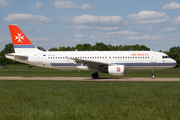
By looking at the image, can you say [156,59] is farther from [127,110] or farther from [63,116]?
[63,116]

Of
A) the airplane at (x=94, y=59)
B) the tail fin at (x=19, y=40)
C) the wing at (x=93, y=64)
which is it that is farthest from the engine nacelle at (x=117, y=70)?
the tail fin at (x=19, y=40)

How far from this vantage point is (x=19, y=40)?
33.0 meters

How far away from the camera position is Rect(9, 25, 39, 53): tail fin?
32.9 metres

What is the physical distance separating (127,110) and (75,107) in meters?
2.42

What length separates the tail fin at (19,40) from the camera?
32.9 metres

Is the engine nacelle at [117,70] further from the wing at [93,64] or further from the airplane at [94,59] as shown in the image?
the wing at [93,64]

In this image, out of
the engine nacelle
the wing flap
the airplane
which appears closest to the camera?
A: the engine nacelle

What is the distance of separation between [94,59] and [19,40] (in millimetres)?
11167

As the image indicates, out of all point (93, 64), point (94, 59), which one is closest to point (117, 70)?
point (93, 64)

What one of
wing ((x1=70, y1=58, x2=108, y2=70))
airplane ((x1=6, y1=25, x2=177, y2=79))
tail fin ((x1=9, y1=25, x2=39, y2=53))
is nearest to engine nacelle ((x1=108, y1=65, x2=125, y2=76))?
airplane ((x1=6, y1=25, x2=177, y2=79))

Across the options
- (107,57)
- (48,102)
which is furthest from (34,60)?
(48,102)

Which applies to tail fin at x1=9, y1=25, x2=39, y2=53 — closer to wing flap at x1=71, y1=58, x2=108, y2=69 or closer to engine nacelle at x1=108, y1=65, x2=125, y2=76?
wing flap at x1=71, y1=58, x2=108, y2=69

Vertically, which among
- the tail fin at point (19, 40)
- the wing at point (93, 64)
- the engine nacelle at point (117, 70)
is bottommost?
the engine nacelle at point (117, 70)

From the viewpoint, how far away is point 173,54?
112 meters
